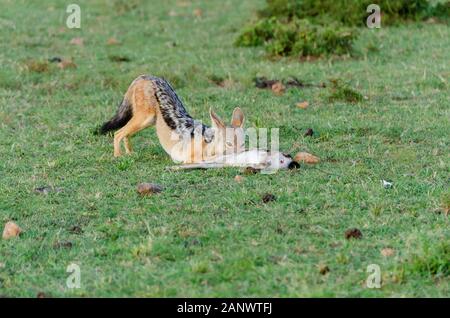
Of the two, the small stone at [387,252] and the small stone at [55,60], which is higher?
the small stone at [55,60]

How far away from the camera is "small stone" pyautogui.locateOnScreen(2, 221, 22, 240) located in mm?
6555

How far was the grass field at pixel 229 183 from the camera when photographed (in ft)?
18.8

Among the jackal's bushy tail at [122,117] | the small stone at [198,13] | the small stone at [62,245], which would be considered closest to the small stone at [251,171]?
the jackal's bushy tail at [122,117]

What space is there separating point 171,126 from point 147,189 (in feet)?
4.27

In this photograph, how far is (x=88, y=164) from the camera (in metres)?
8.41

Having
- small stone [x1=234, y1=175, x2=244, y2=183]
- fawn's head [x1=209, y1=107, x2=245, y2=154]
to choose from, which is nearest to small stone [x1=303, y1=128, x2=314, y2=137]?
fawn's head [x1=209, y1=107, x2=245, y2=154]

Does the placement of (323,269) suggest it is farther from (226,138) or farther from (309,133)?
(309,133)

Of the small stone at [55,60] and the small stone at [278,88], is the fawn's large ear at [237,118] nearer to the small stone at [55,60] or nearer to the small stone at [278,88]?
the small stone at [278,88]

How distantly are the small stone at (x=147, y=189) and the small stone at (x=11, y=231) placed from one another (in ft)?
3.45

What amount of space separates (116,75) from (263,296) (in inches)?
269

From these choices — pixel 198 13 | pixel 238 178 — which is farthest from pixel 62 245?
pixel 198 13

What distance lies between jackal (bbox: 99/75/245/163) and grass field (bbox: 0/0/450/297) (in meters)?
0.20
